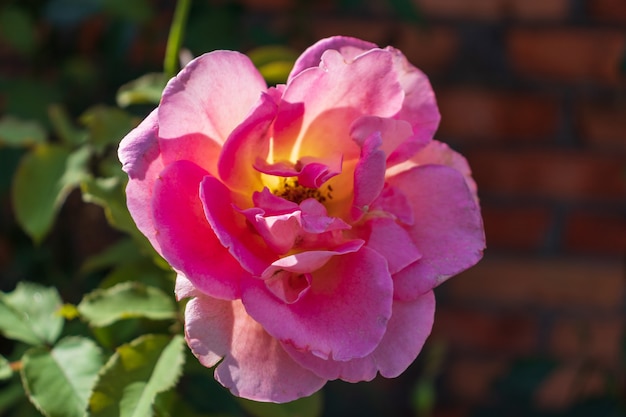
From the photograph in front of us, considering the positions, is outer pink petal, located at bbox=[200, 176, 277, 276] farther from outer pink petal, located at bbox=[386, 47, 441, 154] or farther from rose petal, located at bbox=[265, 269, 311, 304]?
outer pink petal, located at bbox=[386, 47, 441, 154]

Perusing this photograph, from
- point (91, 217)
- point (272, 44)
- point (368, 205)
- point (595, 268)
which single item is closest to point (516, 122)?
point (595, 268)

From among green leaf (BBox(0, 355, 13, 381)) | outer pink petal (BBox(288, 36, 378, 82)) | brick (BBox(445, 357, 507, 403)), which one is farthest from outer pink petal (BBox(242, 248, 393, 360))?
brick (BBox(445, 357, 507, 403))

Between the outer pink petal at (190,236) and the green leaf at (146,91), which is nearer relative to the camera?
the outer pink petal at (190,236)

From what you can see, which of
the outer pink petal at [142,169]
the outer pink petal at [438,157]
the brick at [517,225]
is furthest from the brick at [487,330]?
the outer pink petal at [142,169]

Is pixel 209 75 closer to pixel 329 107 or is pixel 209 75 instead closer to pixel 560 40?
pixel 329 107

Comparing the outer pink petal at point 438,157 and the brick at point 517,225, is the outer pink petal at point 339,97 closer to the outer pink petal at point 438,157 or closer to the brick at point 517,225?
the outer pink petal at point 438,157

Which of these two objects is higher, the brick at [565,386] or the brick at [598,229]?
the brick at [598,229]
